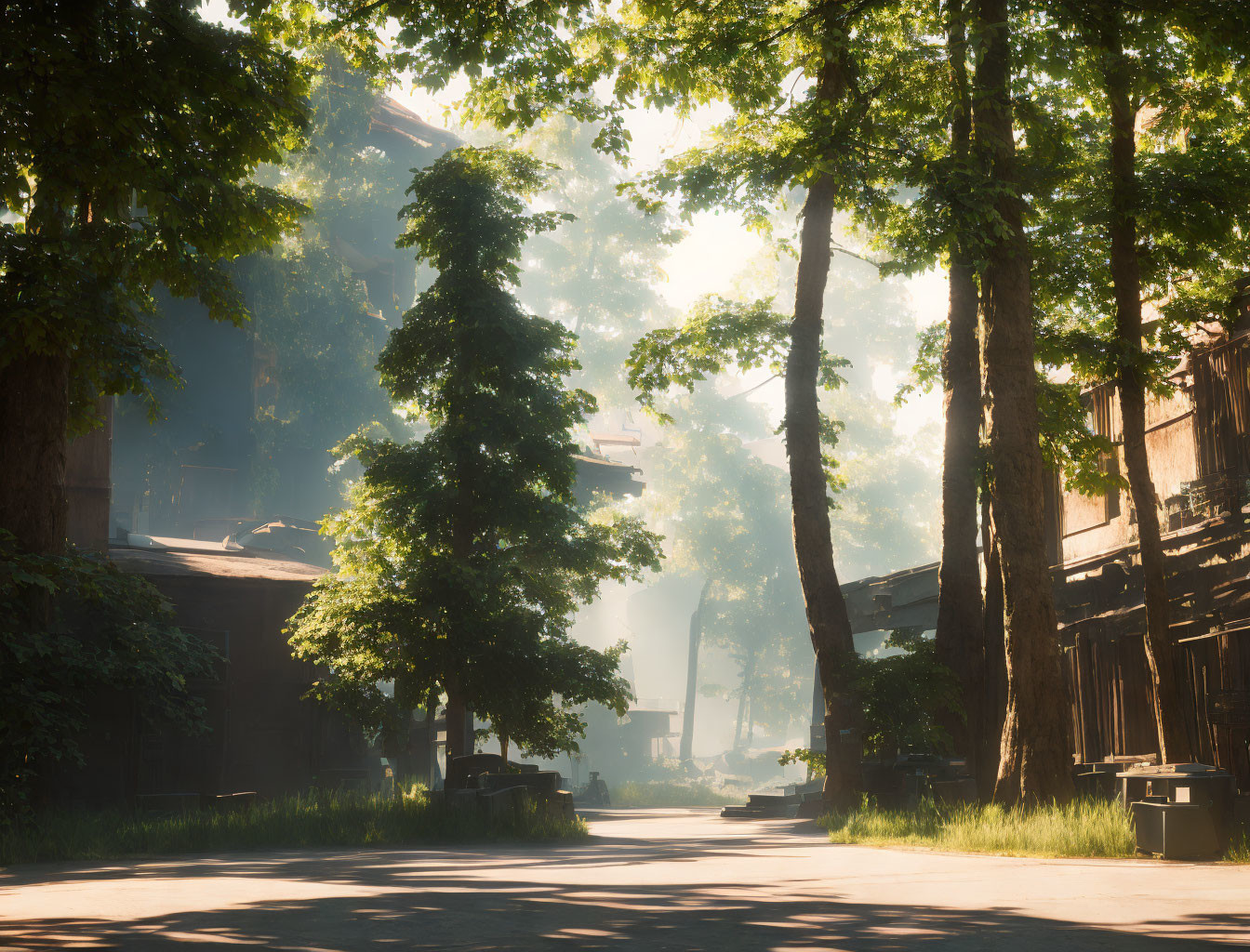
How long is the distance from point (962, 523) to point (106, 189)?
1184 cm

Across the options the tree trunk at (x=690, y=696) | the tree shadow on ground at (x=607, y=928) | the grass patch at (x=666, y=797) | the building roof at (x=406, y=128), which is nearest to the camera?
the tree shadow on ground at (x=607, y=928)

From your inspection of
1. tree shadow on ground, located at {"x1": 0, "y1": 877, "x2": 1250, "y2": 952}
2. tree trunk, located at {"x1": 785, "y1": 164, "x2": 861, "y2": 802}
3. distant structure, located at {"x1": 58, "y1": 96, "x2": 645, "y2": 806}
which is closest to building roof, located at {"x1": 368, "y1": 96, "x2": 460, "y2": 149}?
distant structure, located at {"x1": 58, "y1": 96, "x2": 645, "y2": 806}

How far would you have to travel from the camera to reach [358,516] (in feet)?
54.9

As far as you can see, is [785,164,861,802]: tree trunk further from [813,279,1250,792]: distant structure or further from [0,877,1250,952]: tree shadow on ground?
[0,877,1250,952]: tree shadow on ground

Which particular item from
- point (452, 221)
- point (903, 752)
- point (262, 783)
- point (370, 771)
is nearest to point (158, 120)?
point (452, 221)

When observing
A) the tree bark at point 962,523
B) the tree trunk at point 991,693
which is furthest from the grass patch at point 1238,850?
the tree bark at point 962,523

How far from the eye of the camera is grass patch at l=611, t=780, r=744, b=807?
37.6 metres

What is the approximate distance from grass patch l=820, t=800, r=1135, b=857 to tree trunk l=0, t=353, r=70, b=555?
945 cm

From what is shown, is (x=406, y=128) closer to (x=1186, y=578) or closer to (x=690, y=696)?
(x=690, y=696)

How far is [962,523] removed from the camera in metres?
15.7

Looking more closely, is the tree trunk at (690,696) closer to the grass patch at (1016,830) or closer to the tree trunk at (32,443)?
the grass patch at (1016,830)

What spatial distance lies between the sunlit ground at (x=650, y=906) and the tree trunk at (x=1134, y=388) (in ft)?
13.1

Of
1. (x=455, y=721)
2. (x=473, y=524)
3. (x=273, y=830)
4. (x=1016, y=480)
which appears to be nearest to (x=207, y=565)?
(x=473, y=524)

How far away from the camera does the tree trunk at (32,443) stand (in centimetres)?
1152
